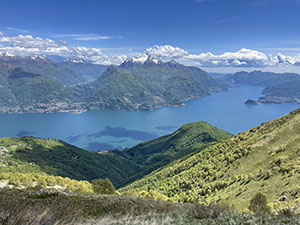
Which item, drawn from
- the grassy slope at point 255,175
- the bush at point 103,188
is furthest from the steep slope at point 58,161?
the bush at point 103,188

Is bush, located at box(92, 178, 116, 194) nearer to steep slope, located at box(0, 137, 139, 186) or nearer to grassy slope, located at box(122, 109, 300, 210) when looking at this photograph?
grassy slope, located at box(122, 109, 300, 210)

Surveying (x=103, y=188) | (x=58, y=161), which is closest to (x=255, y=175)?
(x=103, y=188)

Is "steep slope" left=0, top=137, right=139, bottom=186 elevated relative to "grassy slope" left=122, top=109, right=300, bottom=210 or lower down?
lower down

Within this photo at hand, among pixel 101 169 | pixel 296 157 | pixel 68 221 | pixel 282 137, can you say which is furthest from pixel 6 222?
pixel 101 169

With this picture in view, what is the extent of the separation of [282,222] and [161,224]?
275 inches

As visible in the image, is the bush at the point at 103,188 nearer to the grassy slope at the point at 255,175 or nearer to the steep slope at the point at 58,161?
the grassy slope at the point at 255,175

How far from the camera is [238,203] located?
29812mm

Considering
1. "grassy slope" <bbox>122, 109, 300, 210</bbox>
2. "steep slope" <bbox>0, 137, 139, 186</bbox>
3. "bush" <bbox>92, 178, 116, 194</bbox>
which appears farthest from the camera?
"steep slope" <bbox>0, 137, 139, 186</bbox>

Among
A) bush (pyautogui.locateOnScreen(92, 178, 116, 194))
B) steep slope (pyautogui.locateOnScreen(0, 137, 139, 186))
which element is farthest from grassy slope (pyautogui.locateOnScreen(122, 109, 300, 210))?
steep slope (pyautogui.locateOnScreen(0, 137, 139, 186))

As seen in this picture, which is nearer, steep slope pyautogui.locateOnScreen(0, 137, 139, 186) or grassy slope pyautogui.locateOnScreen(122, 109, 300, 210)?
grassy slope pyautogui.locateOnScreen(122, 109, 300, 210)

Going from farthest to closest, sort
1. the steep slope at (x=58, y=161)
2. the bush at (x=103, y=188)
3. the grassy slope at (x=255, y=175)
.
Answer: the steep slope at (x=58, y=161), the bush at (x=103, y=188), the grassy slope at (x=255, y=175)

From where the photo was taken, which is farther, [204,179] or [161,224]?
[204,179]

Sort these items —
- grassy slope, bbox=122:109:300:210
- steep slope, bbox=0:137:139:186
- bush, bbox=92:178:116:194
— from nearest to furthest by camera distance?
1. grassy slope, bbox=122:109:300:210
2. bush, bbox=92:178:116:194
3. steep slope, bbox=0:137:139:186

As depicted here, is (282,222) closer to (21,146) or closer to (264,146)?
(264,146)
